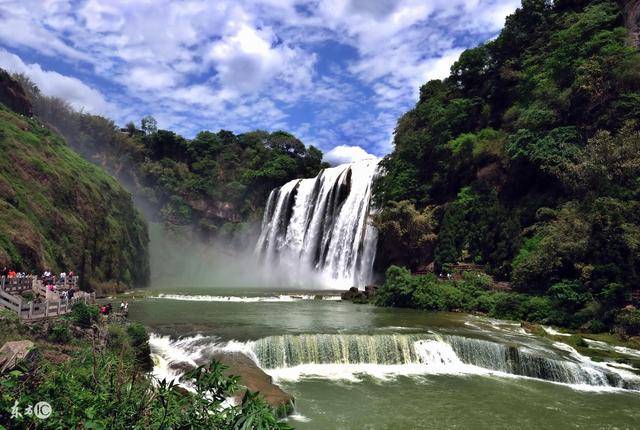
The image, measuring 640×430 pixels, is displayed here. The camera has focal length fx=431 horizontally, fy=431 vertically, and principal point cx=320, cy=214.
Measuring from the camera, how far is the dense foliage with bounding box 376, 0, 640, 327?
818 inches

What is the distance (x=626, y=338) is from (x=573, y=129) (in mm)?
13263

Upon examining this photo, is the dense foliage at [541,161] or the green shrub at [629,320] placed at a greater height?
the dense foliage at [541,161]

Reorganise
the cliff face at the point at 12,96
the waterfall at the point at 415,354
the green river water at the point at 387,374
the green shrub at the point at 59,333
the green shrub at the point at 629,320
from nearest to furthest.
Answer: the green river water at the point at 387,374, the green shrub at the point at 59,333, the waterfall at the point at 415,354, the green shrub at the point at 629,320, the cliff face at the point at 12,96

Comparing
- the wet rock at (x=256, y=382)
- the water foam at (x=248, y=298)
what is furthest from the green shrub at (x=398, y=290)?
the wet rock at (x=256, y=382)

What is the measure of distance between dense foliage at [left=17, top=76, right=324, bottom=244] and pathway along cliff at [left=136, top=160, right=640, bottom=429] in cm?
4258

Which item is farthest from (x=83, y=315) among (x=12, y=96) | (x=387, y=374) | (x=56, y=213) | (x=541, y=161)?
(x=12, y=96)

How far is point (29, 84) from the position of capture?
5806 centimetres

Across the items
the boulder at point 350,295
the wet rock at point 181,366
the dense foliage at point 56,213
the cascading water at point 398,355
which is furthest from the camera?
the boulder at point 350,295

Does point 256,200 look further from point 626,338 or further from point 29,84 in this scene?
point 626,338

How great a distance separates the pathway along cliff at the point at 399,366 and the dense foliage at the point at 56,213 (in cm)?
672

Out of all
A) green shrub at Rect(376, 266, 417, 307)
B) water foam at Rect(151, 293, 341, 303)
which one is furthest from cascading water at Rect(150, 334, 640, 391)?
water foam at Rect(151, 293, 341, 303)

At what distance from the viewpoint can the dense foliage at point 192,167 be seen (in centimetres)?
6612

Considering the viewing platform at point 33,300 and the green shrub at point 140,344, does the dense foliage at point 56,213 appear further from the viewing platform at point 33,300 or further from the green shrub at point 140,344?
the green shrub at point 140,344

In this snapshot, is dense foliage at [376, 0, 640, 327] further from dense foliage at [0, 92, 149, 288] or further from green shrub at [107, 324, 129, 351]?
dense foliage at [0, 92, 149, 288]
